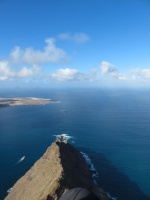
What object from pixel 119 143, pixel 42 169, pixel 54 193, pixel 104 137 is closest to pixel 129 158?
pixel 119 143

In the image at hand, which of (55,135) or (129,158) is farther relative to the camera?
(55,135)

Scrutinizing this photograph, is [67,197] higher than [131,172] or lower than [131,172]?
higher

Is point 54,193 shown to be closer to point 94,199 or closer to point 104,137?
point 94,199

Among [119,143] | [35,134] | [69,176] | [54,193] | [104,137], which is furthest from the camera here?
[35,134]

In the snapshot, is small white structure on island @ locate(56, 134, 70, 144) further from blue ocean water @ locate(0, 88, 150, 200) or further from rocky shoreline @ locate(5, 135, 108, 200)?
rocky shoreline @ locate(5, 135, 108, 200)

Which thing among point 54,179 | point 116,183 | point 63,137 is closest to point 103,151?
point 63,137

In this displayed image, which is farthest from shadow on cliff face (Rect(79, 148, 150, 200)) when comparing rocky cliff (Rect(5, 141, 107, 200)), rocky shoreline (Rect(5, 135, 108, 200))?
rocky cliff (Rect(5, 141, 107, 200))

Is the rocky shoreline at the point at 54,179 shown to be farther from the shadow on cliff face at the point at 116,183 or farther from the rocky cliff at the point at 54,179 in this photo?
the shadow on cliff face at the point at 116,183

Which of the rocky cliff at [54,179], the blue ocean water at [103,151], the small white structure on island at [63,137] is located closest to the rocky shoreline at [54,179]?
the rocky cliff at [54,179]

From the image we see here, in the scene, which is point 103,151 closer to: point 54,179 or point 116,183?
point 116,183
